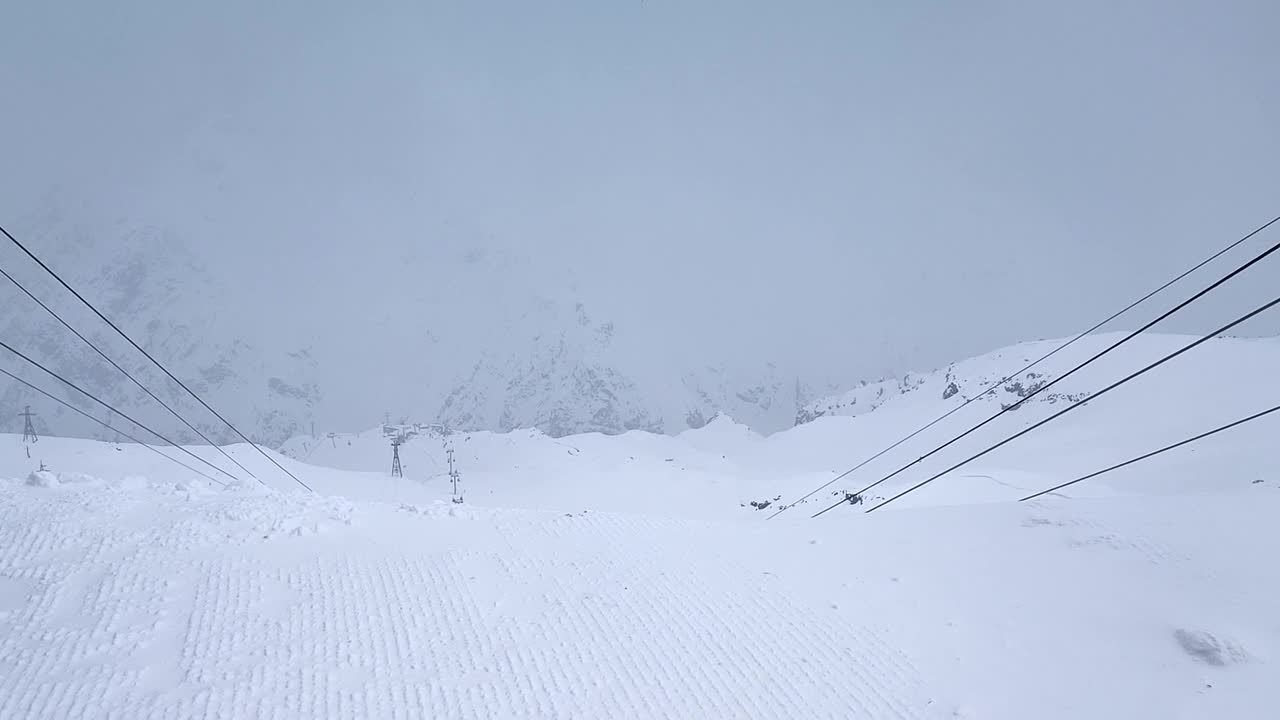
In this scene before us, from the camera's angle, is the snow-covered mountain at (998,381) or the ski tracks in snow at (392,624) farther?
the snow-covered mountain at (998,381)

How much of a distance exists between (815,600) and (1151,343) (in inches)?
1364

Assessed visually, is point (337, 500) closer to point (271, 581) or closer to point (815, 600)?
point (271, 581)

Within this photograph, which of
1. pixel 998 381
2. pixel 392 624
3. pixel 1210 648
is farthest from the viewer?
pixel 998 381

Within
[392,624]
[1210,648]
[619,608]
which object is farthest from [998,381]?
[392,624]

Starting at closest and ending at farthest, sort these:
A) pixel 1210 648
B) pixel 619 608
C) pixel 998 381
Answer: pixel 1210 648, pixel 619 608, pixel 998 381

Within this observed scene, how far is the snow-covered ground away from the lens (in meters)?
4.48

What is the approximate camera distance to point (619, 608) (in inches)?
229

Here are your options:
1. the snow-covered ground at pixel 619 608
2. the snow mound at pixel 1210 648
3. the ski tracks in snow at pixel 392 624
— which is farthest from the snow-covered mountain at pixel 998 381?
the ski tracks in snow at pixel 392 624

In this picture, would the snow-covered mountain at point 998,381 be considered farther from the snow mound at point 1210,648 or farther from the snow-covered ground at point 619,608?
the snow mound at point 1210,648

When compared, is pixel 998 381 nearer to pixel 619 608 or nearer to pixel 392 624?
pixel 619 608

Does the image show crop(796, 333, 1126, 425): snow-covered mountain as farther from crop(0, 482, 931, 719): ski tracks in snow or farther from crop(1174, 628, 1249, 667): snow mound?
crop(0, 482, 931, 719): ski tracks in snow

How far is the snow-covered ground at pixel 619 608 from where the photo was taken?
4.48m

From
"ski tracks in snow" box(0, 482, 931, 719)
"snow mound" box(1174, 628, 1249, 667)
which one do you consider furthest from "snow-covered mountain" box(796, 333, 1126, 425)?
"ski tracks in snow" box(0, 482, 931, 719)

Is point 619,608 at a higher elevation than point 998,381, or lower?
lower
